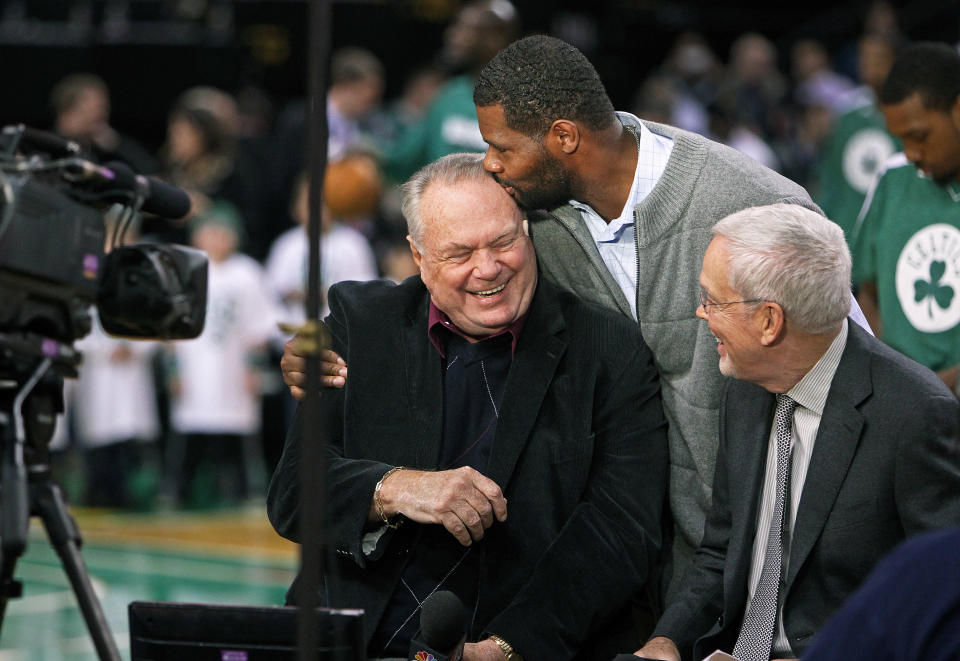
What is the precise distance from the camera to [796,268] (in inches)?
108

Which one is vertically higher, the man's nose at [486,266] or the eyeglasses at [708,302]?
the man's nose at [486,266]

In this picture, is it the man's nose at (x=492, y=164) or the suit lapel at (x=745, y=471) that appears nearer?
the suit lapel at (x=745, y=471)

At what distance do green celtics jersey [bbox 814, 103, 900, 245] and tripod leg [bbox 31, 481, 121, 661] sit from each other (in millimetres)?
5218

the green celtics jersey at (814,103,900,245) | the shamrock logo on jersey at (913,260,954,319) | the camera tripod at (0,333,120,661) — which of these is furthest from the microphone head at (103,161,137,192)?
the green celtics jersey at (814,103,900,245)

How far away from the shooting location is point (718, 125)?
912 cm

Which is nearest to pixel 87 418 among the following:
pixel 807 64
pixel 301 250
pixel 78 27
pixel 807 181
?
pixel 301 250

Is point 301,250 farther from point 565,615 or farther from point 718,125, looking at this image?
point 565,615

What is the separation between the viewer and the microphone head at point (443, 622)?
2412 mm

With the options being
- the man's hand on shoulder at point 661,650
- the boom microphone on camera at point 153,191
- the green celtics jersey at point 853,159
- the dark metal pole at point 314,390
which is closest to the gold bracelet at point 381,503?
the man's hand on shoulder at point 661,650

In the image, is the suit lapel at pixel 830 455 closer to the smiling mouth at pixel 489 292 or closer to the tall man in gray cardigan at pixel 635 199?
the tall man in gray cardigan at pixel 635 199

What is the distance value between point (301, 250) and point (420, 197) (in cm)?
554

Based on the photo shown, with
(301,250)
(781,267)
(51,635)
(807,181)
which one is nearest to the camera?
(781,267)

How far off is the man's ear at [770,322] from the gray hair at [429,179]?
73 centimetres

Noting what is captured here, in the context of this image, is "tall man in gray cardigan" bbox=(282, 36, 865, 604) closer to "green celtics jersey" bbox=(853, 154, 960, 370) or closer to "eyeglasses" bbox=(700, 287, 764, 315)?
"eyeglasses" bbox=(700, 287, 764, 315)
